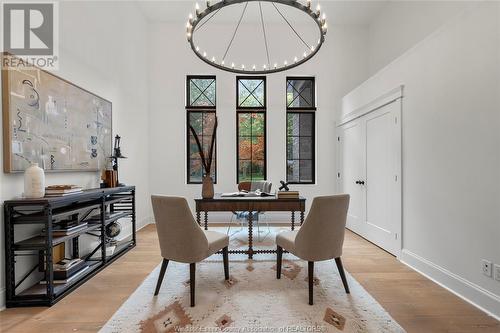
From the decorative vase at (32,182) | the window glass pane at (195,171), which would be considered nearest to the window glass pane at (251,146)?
the window glass pane at (195,171)

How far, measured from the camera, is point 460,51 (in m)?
2.28

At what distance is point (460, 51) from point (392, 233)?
218 cm

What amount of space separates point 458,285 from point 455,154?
1.19 meters

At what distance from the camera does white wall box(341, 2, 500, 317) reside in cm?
199

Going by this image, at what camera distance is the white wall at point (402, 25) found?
137 inches

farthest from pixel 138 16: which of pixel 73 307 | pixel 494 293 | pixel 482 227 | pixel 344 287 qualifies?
pixel 494 293

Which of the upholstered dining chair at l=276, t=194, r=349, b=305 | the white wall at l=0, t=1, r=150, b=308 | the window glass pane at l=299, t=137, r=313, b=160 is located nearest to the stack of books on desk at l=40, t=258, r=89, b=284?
the white wall at l=0, t=1, r=150, b=308

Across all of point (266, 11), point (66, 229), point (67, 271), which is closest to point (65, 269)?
point (67, 271)

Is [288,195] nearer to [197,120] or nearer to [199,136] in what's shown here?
[199,136]

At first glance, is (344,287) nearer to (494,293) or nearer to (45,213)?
(494,293)

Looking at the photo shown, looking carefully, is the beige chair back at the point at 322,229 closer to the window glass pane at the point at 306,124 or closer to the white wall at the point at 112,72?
the white wall at the point at 112,72

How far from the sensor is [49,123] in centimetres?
249

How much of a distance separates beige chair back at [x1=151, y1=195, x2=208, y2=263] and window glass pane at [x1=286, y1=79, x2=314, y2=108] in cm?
396

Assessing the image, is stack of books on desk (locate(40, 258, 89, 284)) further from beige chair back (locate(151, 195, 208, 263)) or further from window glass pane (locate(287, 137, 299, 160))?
window glass pane (locate(287, 137, 299, 160))
